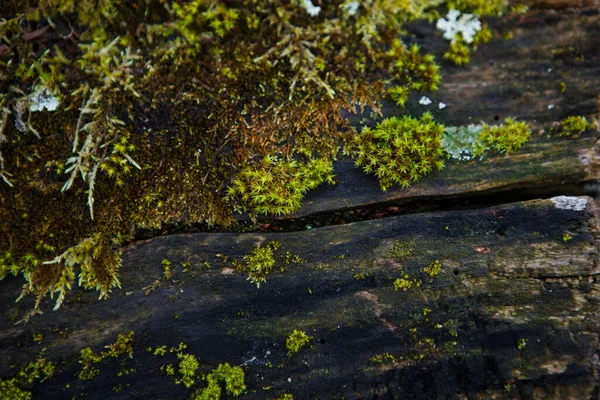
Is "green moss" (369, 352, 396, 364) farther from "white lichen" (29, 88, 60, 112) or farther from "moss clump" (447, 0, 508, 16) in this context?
"white lichen" (29, 88, 60, 112)

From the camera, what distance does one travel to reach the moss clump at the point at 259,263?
3.23 meters

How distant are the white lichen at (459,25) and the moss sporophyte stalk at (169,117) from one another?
0.44m

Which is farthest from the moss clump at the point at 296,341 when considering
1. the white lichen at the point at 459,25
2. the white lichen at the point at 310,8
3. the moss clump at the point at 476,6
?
the moss clump at the point at 476,6

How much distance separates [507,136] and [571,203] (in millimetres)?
762

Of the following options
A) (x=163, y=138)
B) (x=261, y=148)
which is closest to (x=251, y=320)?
(x=261, y=148)

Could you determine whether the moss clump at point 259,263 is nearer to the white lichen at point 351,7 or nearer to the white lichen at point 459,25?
the white lichen at point 351,7

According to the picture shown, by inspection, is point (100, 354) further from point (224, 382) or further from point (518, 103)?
point (518, 103)

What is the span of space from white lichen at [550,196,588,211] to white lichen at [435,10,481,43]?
1.76 metres

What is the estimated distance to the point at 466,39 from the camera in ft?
12.6

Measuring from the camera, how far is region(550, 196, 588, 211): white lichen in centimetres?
318

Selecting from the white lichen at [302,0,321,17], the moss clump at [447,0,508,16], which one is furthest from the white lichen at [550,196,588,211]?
the white lichen at [302,0,321,17]

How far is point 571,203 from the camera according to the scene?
3.20 metres

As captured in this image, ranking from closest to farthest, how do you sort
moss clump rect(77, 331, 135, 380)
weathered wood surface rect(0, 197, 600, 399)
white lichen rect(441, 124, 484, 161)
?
1. weathered wood surface rect(0, 197, 600, 399)
2. moss clump rect(77, 331, 135, 380)
3. white lichen rect(441, 124, 484, 161)

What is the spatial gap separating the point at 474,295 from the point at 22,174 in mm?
3990
